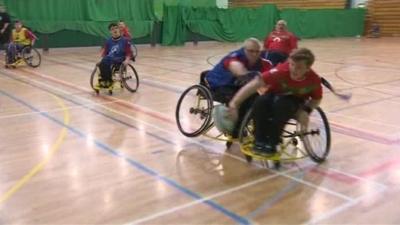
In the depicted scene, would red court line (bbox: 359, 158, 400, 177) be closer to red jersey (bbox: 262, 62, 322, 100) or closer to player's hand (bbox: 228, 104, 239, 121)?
red jersey (bbox: 262, 62, 322, 100)

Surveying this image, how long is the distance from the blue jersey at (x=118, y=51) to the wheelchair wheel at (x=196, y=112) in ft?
6.49

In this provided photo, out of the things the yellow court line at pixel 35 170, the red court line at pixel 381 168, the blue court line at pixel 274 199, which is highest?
the yellow court line at pixel 35 170

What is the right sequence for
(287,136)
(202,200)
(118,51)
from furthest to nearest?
(118,51)
(287,136)
(202,200)

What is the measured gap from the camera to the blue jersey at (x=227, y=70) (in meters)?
3.86

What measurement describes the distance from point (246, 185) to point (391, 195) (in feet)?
3.32

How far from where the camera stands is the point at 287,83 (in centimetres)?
337

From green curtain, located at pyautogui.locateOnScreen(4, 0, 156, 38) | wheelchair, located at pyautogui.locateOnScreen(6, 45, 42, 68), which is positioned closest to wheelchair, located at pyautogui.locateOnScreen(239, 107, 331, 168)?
wheelchair, located at pyautogui.locateOnScreen(6, 45, 42, 68)

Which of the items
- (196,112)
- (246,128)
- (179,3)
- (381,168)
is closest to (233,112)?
(246,128)

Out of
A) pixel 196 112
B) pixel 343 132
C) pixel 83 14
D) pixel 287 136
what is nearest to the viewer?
pixel 287 136

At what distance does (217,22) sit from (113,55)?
12033mm

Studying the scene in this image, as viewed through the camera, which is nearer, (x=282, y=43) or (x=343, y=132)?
(x=343, y=132)

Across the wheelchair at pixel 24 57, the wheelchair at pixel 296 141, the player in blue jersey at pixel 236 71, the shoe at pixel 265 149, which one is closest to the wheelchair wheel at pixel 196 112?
the player in blue jersey at pixel 236 71

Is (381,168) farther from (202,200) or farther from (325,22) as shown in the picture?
(325,22)

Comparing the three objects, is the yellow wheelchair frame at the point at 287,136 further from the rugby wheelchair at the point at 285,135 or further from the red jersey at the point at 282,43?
the red jersey at the point at 282,43
